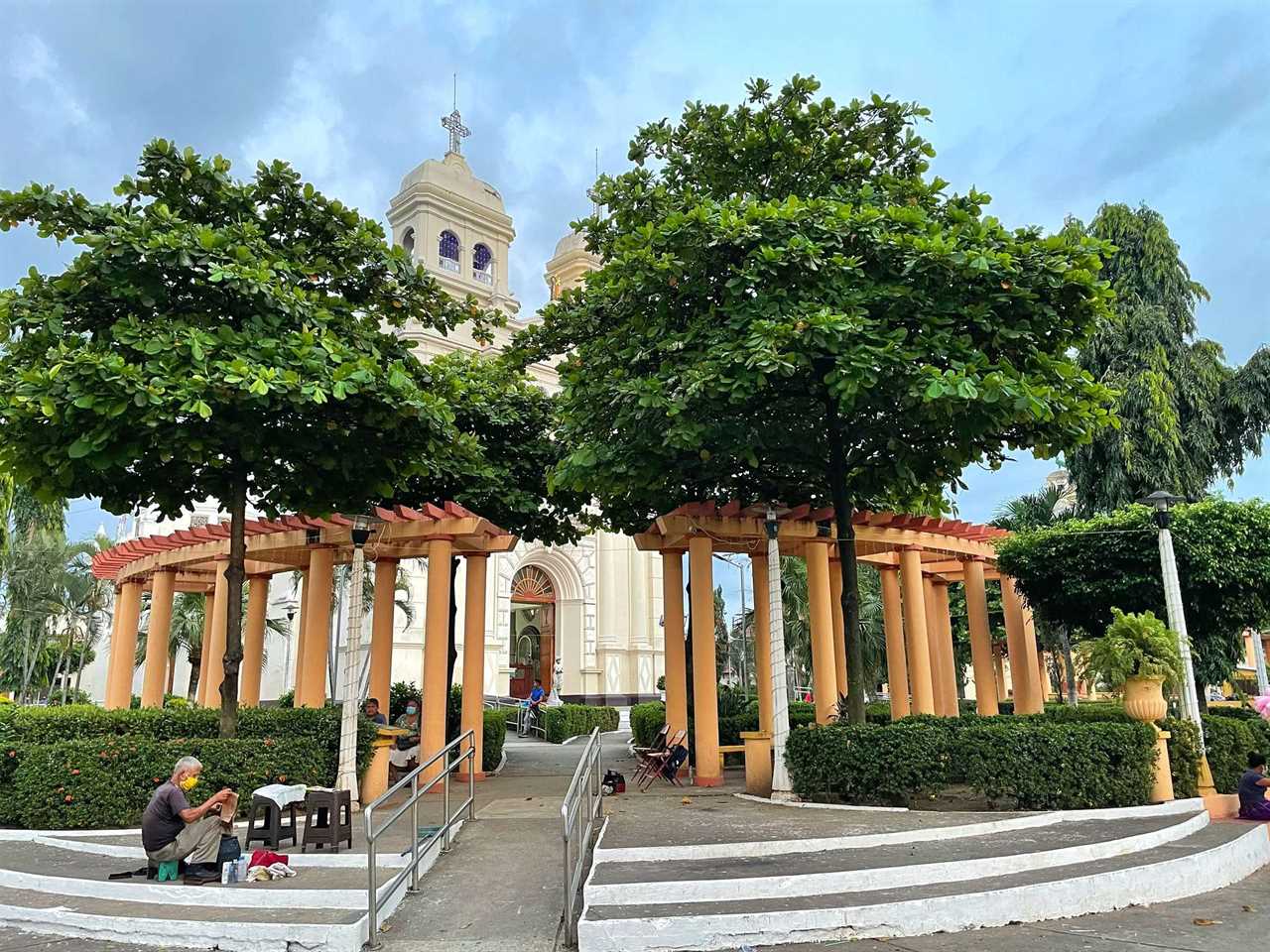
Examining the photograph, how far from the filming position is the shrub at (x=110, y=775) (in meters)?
9.69

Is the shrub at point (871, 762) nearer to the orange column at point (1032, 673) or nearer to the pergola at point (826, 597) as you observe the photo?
the pergola at point (826, 597)

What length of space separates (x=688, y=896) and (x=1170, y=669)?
7.70 metres

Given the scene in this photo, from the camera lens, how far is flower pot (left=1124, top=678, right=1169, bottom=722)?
11070 mm

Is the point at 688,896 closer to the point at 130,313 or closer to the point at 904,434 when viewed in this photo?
the point at 904,434

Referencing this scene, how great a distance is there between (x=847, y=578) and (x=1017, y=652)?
8323 mm

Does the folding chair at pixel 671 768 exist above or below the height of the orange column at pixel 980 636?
below

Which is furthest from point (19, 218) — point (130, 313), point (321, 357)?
point (321, 357)

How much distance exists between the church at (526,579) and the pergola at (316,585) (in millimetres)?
12932

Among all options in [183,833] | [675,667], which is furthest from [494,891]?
[675,667]

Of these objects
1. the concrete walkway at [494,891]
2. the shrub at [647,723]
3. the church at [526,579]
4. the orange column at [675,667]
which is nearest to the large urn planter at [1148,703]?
the orange column at [675,667]

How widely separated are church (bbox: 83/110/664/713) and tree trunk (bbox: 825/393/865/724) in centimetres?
2093

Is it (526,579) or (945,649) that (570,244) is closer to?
(526,579)

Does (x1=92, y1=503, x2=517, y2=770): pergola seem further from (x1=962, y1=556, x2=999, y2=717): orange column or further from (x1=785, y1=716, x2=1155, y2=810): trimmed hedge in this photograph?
(x1=962, y1=556, x2=999, y2=717): orange column

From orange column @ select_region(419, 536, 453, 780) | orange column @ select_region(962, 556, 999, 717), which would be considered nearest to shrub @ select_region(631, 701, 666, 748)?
orange column @ select_region(419, 536, 453, 780)
